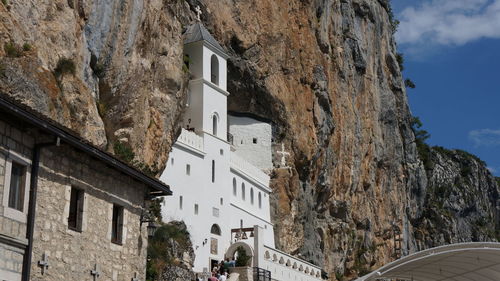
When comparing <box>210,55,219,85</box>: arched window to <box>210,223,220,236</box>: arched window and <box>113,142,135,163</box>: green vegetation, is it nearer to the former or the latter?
<box>210,223,220,236</box>: arched window

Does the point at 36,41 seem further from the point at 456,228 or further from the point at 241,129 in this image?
the point at 456,228

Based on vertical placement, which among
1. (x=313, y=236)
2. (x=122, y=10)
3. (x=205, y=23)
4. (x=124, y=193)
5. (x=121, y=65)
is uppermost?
(x=205, y=23)

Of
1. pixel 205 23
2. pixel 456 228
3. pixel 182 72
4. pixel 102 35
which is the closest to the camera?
pixel 102 35

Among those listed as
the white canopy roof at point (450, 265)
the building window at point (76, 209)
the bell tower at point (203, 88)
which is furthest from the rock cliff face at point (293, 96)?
the white canopy roof at point (450, 265)

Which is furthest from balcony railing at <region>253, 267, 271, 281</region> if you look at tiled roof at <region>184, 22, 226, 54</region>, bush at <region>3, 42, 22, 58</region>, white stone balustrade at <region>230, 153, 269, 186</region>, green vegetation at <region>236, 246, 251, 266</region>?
tiled roof at <region>184, 22, 226, 54</region>

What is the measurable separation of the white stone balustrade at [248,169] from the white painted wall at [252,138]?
163 centimetres

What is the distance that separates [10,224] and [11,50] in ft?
40.0

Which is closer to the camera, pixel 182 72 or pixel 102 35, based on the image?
pixel 102 35

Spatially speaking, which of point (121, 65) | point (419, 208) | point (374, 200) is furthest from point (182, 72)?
point (419, 208)

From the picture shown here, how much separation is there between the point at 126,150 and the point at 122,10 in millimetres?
6459

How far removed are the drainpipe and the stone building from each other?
0.02 metres

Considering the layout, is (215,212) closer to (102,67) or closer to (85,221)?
(102,67)

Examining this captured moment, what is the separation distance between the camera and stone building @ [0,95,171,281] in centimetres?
1609

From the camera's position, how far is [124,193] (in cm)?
2028
